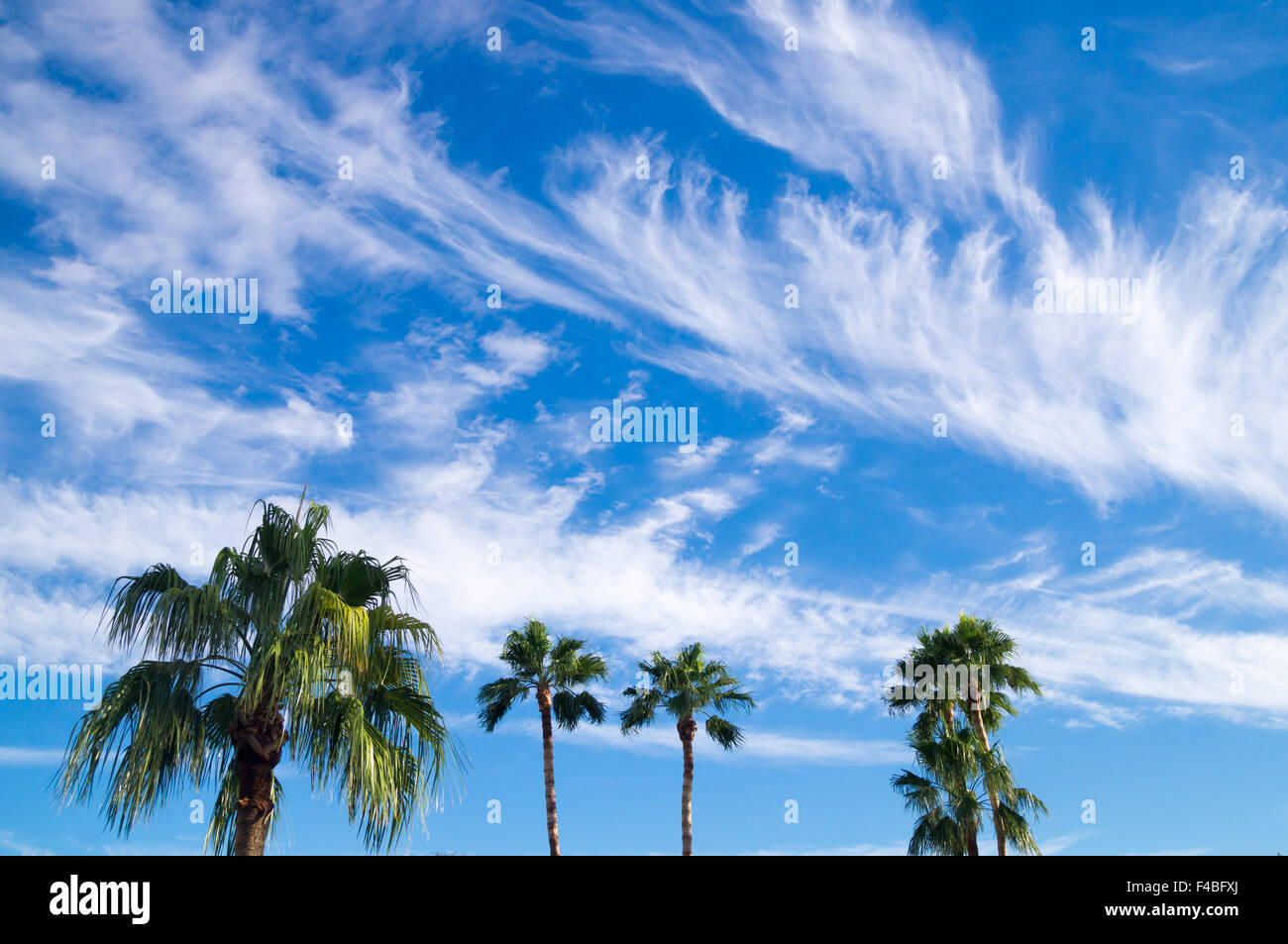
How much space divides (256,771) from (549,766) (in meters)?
22.2

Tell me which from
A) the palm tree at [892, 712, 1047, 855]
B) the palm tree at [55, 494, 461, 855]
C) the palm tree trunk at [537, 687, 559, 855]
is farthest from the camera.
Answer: the palm tree trunk at [537, 687, 559, 855]

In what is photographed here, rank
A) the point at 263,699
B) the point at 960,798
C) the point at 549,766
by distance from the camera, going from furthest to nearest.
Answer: the point at 549,766 < the point at 960,798 < the point at 263,699

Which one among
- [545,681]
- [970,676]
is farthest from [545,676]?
[970,676]

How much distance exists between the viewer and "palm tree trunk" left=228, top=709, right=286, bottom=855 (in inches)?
477

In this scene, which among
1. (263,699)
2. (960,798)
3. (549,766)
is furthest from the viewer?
(549,766)

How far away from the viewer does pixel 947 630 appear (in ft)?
96.9

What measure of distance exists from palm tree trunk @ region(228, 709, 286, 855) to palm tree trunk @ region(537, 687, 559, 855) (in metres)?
21.2

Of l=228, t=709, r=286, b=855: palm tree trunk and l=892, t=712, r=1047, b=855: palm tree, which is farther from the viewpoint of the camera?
l=892, t=712, r=1047, b=855: palm tree

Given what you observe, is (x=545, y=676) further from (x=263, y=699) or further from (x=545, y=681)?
(x=263, y=699)

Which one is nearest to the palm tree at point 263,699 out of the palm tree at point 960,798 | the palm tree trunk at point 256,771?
the palm tree trunk at point 256,771

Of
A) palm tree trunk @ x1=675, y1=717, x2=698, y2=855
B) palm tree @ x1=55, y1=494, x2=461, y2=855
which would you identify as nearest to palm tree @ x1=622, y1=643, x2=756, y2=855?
palm tree trunk @ x1=675, y1=717, x2=698, y2=855

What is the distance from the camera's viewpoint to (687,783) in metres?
33.9

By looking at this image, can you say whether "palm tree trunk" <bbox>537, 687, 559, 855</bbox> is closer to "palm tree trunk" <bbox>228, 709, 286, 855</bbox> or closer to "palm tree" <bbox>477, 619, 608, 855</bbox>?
"palm tree" <bbox>477, 619, 608, 855</bbox>
